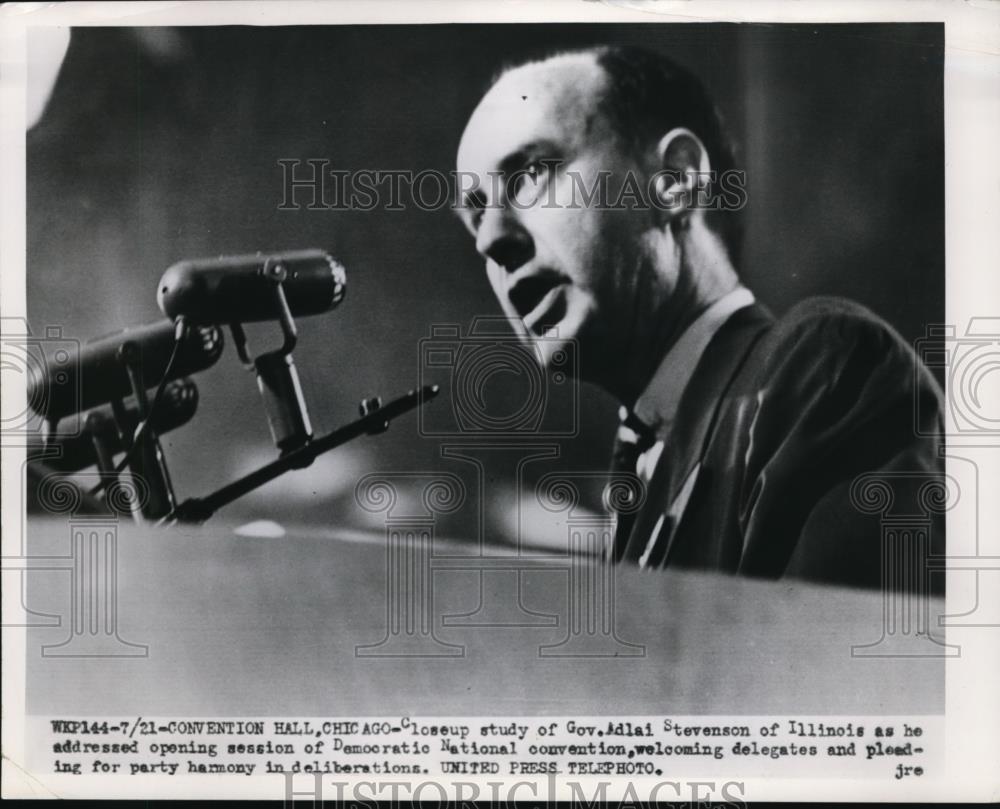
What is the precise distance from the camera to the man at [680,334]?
142 centimetres

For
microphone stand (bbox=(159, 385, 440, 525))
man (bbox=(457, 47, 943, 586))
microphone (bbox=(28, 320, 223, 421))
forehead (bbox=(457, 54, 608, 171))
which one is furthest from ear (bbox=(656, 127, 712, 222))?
microphone (bbox=(28, 320, 223, 421))

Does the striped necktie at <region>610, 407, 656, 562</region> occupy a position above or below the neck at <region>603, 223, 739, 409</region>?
below

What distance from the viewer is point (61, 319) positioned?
1449 millimetres

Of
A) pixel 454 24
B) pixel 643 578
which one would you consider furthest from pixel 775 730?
pixel 454 24

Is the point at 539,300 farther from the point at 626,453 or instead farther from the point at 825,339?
the point at 825,339

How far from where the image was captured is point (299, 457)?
143cm

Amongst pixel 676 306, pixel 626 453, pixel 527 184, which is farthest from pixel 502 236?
pixel 626 453

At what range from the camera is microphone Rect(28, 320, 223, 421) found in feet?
4.70

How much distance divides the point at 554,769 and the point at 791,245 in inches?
37.7

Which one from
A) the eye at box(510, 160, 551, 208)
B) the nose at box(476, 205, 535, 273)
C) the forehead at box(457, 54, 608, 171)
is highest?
the forehead at box(457, 54, 608, 171)

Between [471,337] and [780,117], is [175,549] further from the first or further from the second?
[780,117]

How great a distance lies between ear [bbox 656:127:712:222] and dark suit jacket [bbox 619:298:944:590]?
216 millimetres

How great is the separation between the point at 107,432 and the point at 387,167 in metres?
0.65

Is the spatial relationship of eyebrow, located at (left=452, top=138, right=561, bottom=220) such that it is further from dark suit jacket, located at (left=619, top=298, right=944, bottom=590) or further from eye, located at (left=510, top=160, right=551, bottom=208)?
dark suit jacket, located at (left=619, top=298, right=944, bottom=590)
